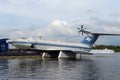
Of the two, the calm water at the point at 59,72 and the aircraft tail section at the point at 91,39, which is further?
the aircraft tail section at the point at 91,39

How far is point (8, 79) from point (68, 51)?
70213 millimetres

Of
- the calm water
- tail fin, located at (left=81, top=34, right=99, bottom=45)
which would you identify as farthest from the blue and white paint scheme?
the calm water

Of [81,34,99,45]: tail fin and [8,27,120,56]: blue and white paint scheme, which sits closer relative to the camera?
[8,27,120,56]: blue and white paint scheme

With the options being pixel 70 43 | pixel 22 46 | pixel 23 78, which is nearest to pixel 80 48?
pixel 70 43

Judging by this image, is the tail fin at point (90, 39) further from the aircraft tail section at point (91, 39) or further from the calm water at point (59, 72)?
the calm water at point (59, 72)

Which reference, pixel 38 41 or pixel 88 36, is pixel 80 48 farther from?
pixel 38 41

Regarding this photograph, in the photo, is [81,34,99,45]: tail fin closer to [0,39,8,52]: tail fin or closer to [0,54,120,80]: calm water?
[0,39,8,52]: tail fin

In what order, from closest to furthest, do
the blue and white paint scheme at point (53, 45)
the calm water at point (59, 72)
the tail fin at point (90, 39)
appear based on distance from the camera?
the calm water at point (59, 72) < the blue and white paint scheme at point (53, 45) < the tail fin at point (90, 39)

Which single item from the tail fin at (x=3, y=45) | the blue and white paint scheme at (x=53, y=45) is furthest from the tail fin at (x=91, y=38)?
the tail fin at (x=3, y=45)

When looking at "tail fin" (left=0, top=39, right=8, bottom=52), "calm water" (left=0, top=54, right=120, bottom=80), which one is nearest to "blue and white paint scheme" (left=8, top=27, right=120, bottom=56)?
"tail fin" (left=0, top=39, right=8, bottom=52)

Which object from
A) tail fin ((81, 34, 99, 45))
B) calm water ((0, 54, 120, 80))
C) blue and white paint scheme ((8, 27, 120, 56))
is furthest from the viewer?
tail fin ((81, 34, 99, 45))

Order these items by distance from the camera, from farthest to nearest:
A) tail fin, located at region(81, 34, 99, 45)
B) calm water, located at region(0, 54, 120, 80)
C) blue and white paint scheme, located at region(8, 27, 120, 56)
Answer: tail fin, located at region(81, 34, 99, 45)
blue and white paint scheme, located at region(8, 27, 120, 56)
calm water, located at region(0, 54, 120, 80)

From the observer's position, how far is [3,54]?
110625 mm

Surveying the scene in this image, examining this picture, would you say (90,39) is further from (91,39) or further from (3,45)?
(3,45)
